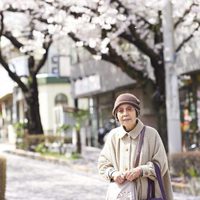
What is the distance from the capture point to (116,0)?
15.7m

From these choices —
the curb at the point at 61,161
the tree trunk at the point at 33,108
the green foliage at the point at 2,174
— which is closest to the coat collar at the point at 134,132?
the green foliage at the point at 2,174

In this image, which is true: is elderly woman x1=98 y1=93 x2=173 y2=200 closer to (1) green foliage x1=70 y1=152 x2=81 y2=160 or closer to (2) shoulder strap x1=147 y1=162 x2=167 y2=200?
(2) shoulder strap x1=147 y1=162 x2=167 y2=200

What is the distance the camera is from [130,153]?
515cm

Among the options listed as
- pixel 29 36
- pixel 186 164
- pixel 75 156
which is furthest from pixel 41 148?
pixel 186 164

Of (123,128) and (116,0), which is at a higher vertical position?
(116,0)

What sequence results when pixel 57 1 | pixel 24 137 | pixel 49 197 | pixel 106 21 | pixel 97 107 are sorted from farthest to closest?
pixel 97 107, pixel 24 137, pixel 57 1, pixel 106 21, pixel 49 197

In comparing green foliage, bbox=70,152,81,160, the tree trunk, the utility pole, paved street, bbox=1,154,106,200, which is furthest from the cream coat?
the tree trunk

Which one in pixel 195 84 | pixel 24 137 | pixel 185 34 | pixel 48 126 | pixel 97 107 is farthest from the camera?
pixel 48 126

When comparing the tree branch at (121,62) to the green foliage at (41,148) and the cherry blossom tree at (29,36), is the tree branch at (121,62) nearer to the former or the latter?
the cherry blossom tree at (29,36)

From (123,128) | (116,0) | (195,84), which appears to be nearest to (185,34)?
(195,84)

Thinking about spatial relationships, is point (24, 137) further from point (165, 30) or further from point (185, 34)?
point (165, 30)

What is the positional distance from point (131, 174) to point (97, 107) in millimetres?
27605

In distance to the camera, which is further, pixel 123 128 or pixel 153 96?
pixel 153 96

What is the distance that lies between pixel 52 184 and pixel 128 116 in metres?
10.5
